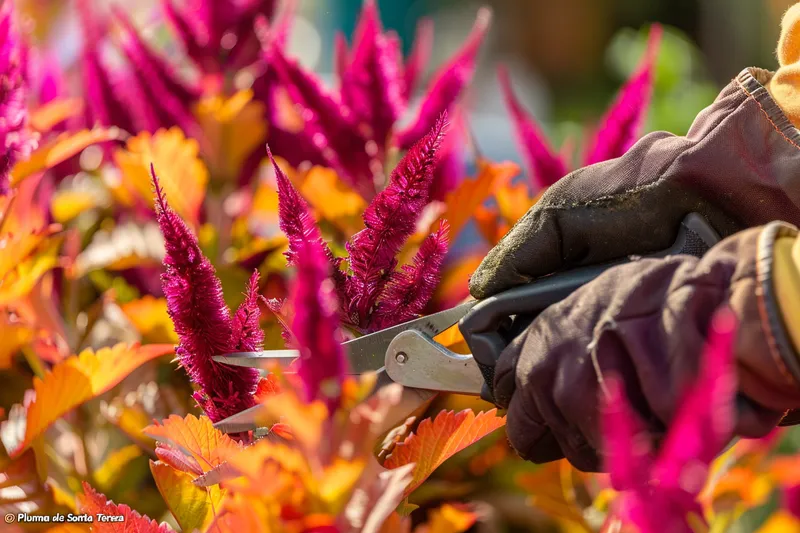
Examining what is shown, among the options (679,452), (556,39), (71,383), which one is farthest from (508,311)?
(556,39)

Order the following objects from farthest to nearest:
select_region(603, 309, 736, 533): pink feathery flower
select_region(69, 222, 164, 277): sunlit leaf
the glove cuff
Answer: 1. select_region(69, 222, 164, 277): sunlit leaf
2. the glove cuff
3. select_region(603, 309, 736, 533): pink feathery flower

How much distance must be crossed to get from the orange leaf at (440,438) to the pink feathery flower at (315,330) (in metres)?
0.16

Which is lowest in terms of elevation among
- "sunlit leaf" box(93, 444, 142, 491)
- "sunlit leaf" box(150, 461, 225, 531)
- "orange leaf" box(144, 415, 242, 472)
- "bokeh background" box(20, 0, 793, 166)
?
"bokeh background" box(20, 0, 793, 166)

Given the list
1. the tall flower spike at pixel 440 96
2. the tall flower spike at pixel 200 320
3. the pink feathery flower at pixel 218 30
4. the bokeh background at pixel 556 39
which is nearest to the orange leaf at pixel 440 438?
the tall flower spike at pixel 200 320

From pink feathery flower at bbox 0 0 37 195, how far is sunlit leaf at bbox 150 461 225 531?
0.31 m

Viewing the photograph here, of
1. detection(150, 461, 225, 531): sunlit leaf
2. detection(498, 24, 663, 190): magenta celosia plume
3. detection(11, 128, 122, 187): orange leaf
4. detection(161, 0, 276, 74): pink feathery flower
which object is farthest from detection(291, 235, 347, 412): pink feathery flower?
detection(161, 0, 276, 74): pink feathery flower

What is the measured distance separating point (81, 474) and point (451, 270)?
0.47 metres

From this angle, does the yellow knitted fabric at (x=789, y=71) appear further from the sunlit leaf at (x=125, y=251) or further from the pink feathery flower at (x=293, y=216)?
the sunlit leaf at (x=125, y=251)

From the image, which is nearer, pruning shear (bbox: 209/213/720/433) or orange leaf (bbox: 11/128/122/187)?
pruning shear (bbox: 209/213/720/433)

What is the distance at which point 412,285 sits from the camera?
623 mm

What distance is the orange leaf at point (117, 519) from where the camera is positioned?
1.81 feet

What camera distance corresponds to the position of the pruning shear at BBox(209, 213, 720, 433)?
0.59 m

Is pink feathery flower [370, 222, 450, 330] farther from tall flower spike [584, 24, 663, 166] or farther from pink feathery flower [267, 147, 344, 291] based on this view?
tall flower spike [584, 24, 663, 166]

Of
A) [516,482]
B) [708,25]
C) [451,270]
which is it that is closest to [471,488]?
[516,482]
